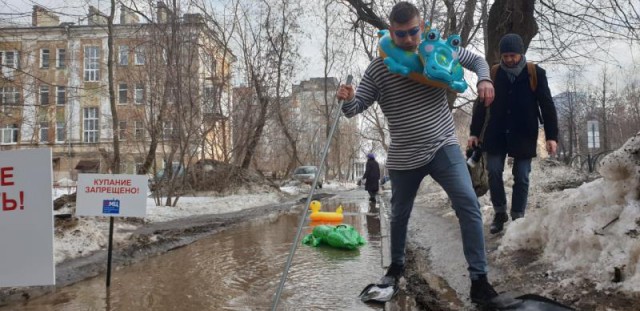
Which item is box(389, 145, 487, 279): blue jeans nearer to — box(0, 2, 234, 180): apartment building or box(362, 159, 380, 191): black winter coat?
box(0, 2, 234, 180): apartment building

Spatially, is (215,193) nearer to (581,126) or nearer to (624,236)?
(624,236)

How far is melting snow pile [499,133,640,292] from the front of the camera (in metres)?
3.01

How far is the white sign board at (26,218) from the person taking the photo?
3.30 metres

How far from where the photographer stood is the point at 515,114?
189 inches

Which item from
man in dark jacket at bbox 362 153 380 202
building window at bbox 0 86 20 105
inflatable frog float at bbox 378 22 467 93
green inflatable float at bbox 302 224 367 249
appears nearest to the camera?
inflatable frog float at bbox 378 22 467 93

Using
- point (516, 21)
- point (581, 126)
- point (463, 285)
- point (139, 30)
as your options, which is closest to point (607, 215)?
point (463, 285)

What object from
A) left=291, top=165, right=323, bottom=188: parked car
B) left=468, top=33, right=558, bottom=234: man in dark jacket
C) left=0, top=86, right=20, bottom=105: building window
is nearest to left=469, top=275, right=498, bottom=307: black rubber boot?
left=468, top=33, right=558, bottom=234: man in dark jacket

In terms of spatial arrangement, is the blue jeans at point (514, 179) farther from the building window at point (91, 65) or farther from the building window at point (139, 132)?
the building window at point (91, 65)

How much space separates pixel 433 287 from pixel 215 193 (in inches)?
687

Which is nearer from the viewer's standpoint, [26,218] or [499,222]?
[26,218]

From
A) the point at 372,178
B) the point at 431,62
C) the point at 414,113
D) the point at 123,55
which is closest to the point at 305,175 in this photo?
the point at 372,178

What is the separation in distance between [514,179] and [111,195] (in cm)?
405

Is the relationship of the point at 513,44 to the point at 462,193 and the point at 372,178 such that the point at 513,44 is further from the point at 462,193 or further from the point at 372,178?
the point at 372,178

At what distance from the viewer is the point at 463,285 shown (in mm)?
3822
